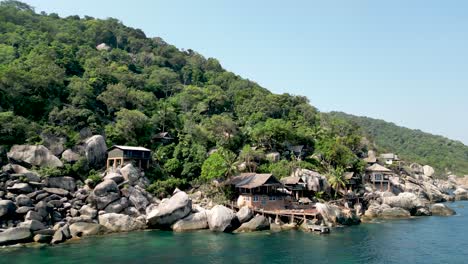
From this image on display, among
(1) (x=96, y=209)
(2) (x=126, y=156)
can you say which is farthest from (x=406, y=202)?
(1) (x=96, y=209)

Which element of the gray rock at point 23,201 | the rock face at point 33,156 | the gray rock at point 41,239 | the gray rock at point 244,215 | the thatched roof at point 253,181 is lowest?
the gray rock at point 41,239

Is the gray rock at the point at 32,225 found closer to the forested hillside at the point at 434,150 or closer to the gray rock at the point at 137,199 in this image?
the gray rock at the point at 137,199

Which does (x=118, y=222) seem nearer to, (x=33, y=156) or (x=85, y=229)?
(x=85, y=229)

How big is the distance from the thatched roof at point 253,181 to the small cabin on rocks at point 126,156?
14.2 metres

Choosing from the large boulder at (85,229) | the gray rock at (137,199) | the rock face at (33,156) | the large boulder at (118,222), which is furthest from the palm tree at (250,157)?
the rock face at (33,156)

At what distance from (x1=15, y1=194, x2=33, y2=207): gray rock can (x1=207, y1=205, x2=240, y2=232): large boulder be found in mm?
21392

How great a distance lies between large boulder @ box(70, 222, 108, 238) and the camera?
43.0 meters

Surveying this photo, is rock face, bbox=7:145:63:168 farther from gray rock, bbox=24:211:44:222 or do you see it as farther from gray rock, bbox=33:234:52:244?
gray rock, bbox=33:234:52:244

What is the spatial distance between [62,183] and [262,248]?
28.1 meters

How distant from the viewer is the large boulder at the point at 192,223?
1854 inches

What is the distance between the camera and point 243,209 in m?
49.9

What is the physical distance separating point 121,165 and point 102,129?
32.8 feet

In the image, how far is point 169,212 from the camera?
47.3 meters

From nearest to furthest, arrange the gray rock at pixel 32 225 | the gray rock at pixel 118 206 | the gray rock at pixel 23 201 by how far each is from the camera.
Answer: the gray rock at pixel 32 225 → the gray rock at pixel 23 201 → the gray rock at pixel 118 206
